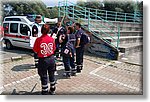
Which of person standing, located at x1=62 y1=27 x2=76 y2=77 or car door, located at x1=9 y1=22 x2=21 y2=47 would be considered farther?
car door, located at x1=9 y1=22 x2=21 y2=47

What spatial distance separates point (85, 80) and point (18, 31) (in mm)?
5096

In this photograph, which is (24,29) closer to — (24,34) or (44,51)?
(24,34)

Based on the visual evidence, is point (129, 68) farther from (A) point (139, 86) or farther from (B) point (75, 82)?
(B) point (75, 82)

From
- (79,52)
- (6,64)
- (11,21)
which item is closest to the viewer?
(79,52)

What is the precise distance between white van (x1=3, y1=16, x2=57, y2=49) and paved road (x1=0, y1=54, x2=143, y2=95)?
5.57 ft

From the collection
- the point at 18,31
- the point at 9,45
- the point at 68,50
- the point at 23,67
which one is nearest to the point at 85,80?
the point at 68,50

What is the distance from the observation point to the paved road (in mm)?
4953

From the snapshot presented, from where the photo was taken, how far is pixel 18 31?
924 centimetres

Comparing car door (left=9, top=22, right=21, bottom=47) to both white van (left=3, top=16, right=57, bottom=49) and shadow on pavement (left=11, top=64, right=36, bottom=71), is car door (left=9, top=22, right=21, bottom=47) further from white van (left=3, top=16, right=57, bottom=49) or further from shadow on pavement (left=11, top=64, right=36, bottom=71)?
shadow on pavement (left=11, top=64, right=36, bottom=71)

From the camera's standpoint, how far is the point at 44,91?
14.6 feet

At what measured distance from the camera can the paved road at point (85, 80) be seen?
4.95 metres

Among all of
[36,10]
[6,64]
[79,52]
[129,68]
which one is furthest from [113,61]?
[36,10]

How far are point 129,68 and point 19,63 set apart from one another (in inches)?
166

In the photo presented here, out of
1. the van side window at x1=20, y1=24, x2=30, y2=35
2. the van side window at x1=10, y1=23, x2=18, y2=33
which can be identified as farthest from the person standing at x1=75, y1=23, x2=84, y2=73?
the van side window at x1=10, y1=23, x2=18, y2=33
